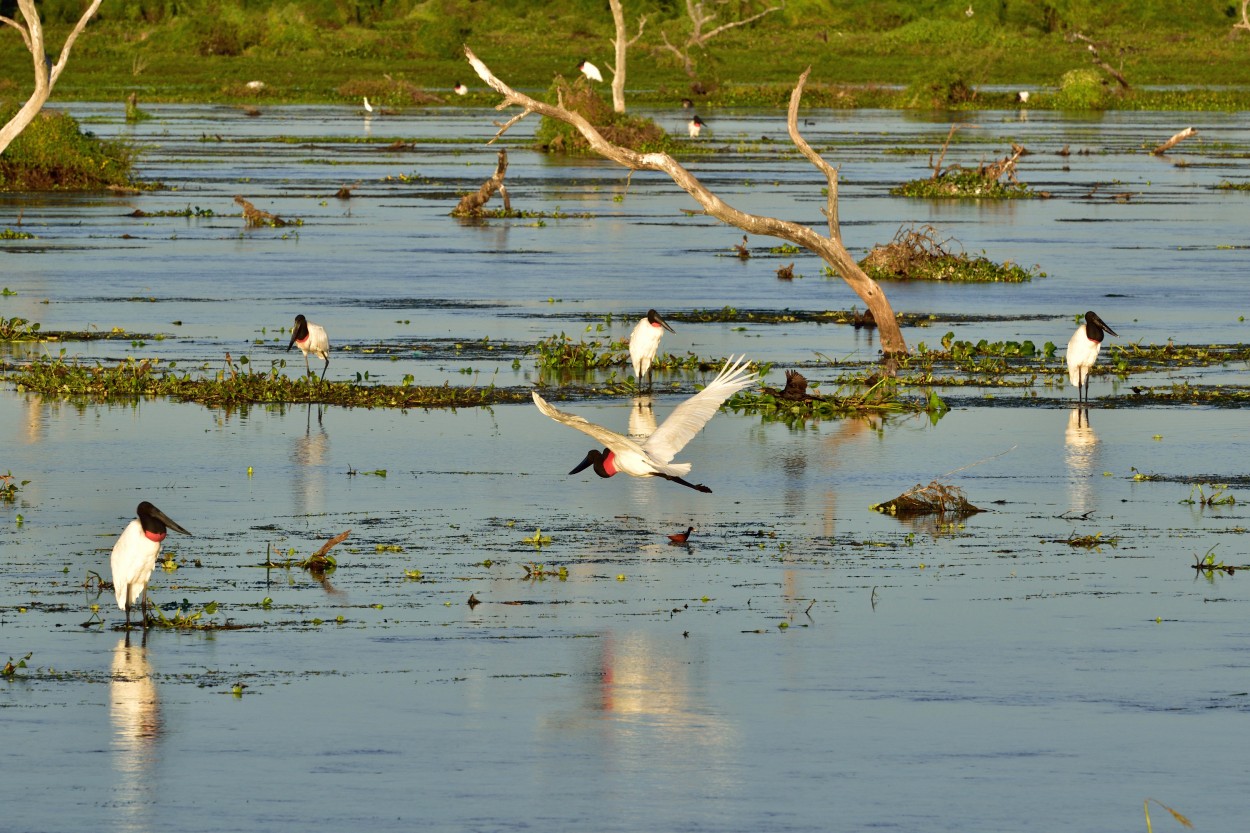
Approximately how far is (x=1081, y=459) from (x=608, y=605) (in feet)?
18.1

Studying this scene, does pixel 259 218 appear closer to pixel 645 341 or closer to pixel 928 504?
pixel 645 341

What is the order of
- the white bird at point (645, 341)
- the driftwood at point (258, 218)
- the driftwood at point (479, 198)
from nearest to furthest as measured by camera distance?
the white bird at point (645, 341)
the driftwood at point (258, 218)
the driftwood at point (479, 198)

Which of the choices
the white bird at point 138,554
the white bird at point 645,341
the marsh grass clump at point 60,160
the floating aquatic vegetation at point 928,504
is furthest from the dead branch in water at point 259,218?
the white bird at point 138,554

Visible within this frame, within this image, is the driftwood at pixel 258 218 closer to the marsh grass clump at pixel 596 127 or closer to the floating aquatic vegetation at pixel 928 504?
the marsh grass clump at pixel 596 127

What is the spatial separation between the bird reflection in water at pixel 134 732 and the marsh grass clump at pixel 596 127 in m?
40.2

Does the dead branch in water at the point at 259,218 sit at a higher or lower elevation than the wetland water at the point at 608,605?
higher

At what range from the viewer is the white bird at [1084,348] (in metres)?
17.4

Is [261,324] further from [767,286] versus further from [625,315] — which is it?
[767,286]

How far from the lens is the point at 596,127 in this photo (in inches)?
2077

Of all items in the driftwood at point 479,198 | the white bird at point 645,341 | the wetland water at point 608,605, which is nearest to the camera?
the wetland water at point 608,605

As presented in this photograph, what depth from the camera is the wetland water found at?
26.8 feet

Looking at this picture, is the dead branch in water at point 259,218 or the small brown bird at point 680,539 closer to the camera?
the small brown bird at point 680,539

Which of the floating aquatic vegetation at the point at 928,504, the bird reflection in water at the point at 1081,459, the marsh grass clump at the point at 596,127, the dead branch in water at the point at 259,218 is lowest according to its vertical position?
the floating aquatic vegetation at the point at 928,504

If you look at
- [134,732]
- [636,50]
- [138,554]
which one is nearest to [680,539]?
[138,554]
